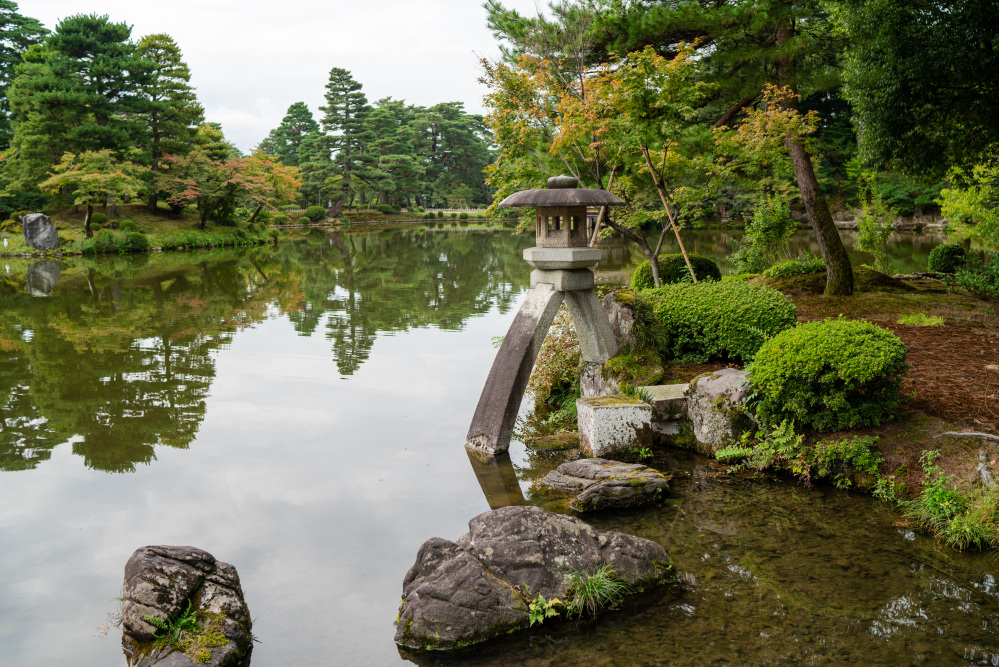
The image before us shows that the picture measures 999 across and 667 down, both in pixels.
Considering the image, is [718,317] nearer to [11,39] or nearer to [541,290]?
[541,290]

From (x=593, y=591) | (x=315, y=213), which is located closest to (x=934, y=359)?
(x=593, y=591)

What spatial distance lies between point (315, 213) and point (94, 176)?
22.3 meters

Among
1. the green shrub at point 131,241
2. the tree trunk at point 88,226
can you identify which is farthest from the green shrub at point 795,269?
the tree trunk at point 88,226

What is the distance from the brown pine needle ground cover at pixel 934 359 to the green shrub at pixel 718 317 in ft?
4.83

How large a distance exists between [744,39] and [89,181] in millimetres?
24301

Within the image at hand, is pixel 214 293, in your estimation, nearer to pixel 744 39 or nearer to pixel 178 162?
pixel 744 39

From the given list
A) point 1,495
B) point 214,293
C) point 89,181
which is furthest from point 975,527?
point 89,181

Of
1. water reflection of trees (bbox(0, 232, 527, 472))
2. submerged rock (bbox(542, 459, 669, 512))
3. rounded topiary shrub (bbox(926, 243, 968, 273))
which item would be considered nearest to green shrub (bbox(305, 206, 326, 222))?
water reflection of trees (bbox(0, 232, 527, 472))

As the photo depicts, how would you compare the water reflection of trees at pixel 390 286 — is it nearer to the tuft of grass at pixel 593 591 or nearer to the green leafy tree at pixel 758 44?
the green leafy tree at pixel 758 44

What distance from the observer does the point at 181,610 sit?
3.66 metres

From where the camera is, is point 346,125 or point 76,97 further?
point 346,125

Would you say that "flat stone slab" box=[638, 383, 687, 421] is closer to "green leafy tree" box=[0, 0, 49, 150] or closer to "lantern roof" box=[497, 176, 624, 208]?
"lantern roof" box=[497, 176, 624, 208]

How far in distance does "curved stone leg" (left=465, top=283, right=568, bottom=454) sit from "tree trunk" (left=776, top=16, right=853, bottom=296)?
6321 millimetres

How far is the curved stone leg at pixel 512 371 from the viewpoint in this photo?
21.7ft
